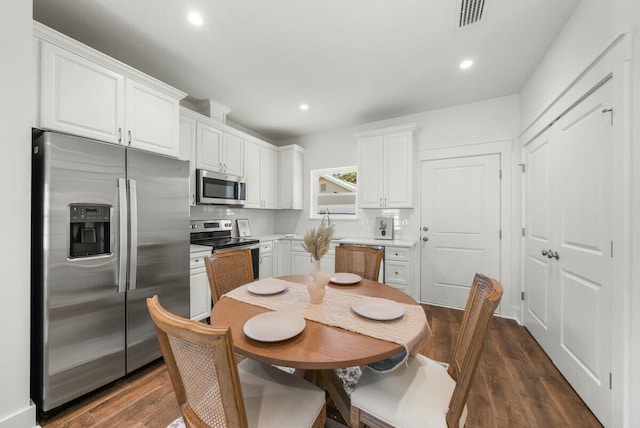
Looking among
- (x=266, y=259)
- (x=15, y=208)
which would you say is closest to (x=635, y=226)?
(x=15, y=208)

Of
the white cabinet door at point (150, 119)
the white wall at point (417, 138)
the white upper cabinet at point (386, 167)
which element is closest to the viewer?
the white cabinet door at point (150, 119)

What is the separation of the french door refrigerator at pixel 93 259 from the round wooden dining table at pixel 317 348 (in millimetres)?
1039

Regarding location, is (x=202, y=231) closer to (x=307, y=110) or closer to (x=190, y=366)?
(x=307, y=110)

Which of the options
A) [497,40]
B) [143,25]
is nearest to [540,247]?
[497,40]

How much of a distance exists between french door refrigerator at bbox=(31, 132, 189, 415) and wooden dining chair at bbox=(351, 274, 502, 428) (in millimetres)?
1754

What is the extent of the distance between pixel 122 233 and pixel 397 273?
9.41 ft

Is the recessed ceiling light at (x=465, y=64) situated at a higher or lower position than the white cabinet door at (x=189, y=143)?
higher

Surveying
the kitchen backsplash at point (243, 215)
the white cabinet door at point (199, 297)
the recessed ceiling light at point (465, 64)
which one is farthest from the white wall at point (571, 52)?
the kitchen backsplash at point (243, 215)

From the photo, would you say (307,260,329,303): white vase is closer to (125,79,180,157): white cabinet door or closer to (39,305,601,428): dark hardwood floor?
(39,305,601,428): dark hardwood floor

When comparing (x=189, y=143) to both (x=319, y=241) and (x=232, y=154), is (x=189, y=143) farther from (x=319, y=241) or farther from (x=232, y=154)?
(x=319, y=241)

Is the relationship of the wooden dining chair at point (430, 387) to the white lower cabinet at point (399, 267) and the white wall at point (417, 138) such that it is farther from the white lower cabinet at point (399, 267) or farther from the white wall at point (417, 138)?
the white wall at point (417, 138)

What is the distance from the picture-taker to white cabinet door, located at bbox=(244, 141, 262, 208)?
3.77m

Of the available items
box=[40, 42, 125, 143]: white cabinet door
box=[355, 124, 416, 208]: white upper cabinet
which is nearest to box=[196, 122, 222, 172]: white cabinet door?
box=[40, 42, 125, 143]: white cabinet door

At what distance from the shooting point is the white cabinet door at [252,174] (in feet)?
12.4
